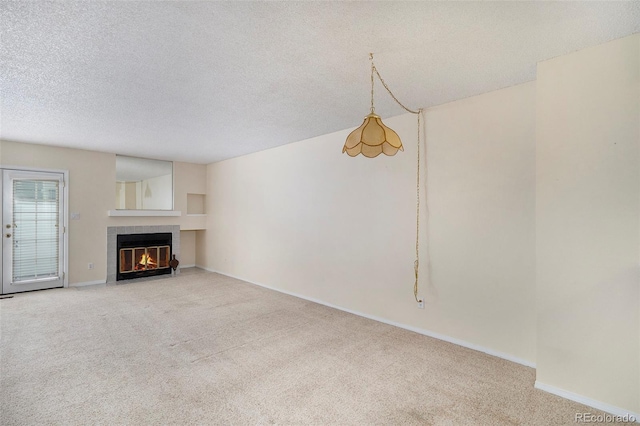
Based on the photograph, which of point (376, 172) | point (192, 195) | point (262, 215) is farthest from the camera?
point (192, 195)

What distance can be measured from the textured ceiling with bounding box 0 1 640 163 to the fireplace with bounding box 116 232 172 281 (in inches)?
123

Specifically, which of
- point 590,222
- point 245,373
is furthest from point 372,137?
point 245,373

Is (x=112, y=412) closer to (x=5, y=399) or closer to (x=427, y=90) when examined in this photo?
(x=5, y=399)

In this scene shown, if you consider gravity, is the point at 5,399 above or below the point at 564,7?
below

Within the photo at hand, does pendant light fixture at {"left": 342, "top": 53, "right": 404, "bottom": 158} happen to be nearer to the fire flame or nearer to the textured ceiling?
the textured ceiling

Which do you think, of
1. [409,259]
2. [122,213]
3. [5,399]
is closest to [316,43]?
[409,259]

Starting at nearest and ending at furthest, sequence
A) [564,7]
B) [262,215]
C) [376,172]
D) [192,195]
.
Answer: [564,7] < [376,172] < [262,215] < [192,195]

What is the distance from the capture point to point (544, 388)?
2459 mm

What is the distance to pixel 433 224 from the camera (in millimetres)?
3533

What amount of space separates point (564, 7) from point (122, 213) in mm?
7187

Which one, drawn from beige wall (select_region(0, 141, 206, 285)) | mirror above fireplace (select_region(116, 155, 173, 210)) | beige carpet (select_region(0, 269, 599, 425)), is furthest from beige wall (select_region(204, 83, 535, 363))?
beige wall (select_region(0, 141, 206, 285))

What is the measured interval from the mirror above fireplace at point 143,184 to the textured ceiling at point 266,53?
2596 mm

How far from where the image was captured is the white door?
5.16 meters

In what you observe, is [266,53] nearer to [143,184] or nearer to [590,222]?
[590,222]
